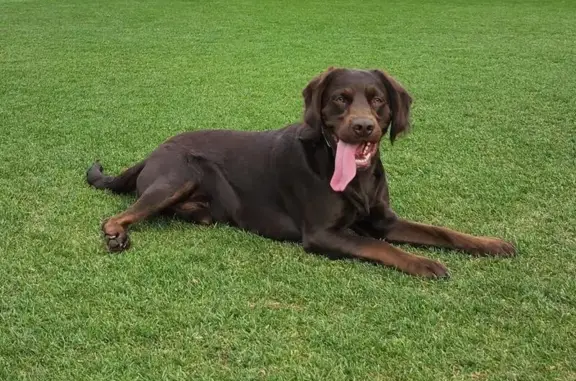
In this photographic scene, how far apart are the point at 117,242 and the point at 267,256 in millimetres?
809

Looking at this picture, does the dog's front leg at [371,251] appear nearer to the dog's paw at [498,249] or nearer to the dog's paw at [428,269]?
the dog's paw at [428,269]

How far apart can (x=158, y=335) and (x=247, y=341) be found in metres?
0.37

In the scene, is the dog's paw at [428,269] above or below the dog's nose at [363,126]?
below

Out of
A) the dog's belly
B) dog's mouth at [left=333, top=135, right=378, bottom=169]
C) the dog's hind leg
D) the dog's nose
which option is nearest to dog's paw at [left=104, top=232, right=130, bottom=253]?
the dog's hind leg

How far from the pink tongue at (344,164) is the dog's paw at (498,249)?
79cm

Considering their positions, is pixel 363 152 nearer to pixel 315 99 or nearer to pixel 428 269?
pixel 315 99

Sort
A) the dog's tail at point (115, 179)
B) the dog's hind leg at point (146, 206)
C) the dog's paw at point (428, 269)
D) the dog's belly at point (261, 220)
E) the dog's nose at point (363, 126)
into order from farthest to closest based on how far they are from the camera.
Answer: the dog's tail at point (115, 179) < the dog's belly at point (261, 220) < the dog's hind leg at point (146, 206) < the dog's nose at point (363, 126) < the dog's paw at point (428, 269)

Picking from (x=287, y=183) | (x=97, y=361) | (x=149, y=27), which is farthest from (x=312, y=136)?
(x=149, y=27)

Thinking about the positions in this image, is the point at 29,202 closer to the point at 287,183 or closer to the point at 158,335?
the point at 287,183

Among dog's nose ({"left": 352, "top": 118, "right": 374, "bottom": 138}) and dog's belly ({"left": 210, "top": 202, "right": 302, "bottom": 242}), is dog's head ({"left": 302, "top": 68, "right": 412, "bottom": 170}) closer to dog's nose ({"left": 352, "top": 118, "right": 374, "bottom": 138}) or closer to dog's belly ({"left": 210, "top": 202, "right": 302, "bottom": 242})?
dog's nose ({"left": 352, "top": 118, "right": 374, "bottom": 138})

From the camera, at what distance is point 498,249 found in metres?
3.70

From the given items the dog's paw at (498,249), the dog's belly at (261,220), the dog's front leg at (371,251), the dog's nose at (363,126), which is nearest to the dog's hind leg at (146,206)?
the dog's belly at (261,220)

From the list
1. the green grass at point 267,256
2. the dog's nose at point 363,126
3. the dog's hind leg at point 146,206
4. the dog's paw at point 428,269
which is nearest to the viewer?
the green grass at point 267,256

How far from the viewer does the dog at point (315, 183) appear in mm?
3715
